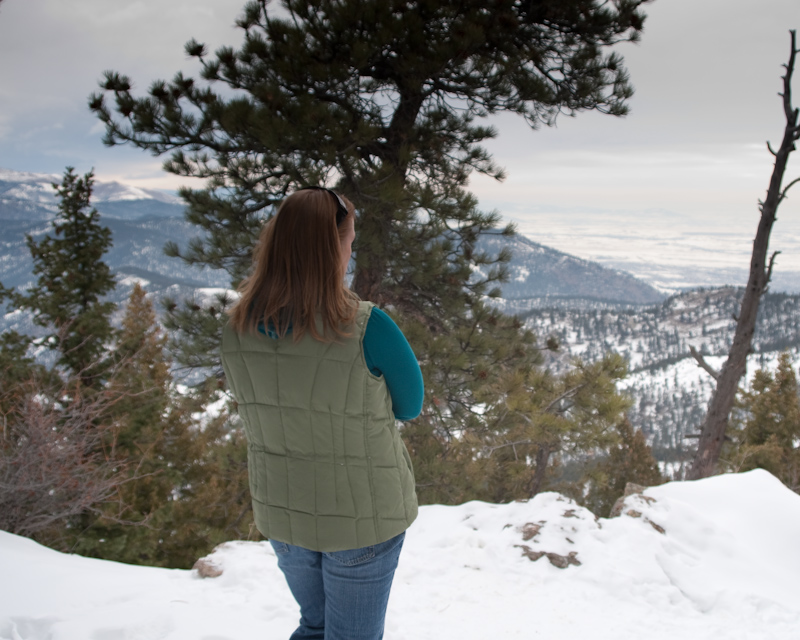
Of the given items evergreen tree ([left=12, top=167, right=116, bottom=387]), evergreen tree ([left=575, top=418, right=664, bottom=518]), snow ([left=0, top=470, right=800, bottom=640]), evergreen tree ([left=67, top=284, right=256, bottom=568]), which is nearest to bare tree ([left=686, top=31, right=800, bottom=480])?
snow ([left=0, top=470, right=800, bottom=640])

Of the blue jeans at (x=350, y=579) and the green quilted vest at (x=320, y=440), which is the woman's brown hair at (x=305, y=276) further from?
the blue jeans at (x=350, y=579)

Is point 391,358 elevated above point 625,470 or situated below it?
above

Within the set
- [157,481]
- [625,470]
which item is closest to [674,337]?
[625,470]

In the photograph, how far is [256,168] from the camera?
4.63 meters

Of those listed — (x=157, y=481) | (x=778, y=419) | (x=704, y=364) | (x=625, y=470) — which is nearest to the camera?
(x=704, y=364)

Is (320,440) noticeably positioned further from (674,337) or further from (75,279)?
(674,337)

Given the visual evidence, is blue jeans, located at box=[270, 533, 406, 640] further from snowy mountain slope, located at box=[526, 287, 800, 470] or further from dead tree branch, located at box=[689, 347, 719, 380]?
snowy mountain slope, located at box=[526, 287, 800, 470]

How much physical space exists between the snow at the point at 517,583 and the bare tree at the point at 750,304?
366 centimetres

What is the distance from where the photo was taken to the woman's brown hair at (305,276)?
3.74 feet

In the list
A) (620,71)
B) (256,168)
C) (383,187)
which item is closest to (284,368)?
(383,187)

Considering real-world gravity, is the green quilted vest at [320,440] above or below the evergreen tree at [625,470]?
above

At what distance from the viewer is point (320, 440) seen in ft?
4.00

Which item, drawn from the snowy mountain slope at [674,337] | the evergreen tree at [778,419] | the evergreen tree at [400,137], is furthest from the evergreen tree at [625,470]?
the snowy mountain slope at [674,337]

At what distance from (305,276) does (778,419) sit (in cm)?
1674
